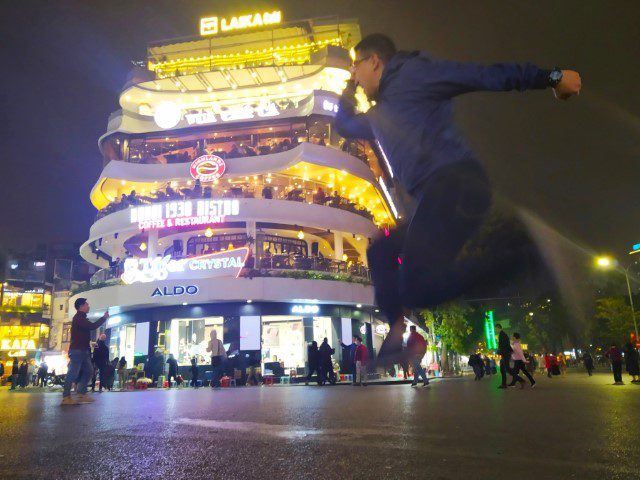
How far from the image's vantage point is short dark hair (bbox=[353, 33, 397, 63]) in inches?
127

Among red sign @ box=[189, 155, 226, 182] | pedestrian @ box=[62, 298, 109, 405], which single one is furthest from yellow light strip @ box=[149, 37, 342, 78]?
pedestrian @ box=[62, 298, 109, 405]

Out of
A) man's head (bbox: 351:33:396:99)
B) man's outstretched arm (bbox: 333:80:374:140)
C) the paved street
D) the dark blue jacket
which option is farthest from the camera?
man's outstretched arm (bbox: 333:80:374:140)

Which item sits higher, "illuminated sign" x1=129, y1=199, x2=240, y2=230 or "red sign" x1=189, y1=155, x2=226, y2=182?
"red sign" x1=189, y1=155, x2=226, y2=182

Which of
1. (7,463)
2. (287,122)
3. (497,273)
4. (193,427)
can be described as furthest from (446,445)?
(287,122)

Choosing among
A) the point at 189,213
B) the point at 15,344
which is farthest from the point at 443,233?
the point at 15,344

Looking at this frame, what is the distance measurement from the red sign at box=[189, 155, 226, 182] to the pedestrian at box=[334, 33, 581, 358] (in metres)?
30.6

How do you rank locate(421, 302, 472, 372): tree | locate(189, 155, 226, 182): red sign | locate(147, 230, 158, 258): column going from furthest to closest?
locate(189, 155, 226, 182): red sign < locate(147, 230, 158, 258): column < locate(421, 302, 472, 372): tree

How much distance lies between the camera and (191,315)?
99.9 ft

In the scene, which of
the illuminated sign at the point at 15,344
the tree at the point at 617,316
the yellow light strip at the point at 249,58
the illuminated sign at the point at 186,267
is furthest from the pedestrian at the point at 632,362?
the illuminated sign at the point at 15,344

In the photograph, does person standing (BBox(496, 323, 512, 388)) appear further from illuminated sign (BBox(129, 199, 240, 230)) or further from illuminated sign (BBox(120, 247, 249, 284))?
illuminated sign (BBox(129, 199, 240, 230))

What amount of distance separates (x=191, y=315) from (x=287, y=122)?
50.3 feet

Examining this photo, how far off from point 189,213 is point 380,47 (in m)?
28.8

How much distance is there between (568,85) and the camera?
273 cm

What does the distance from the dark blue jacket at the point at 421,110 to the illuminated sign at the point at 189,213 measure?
28.0 metres
